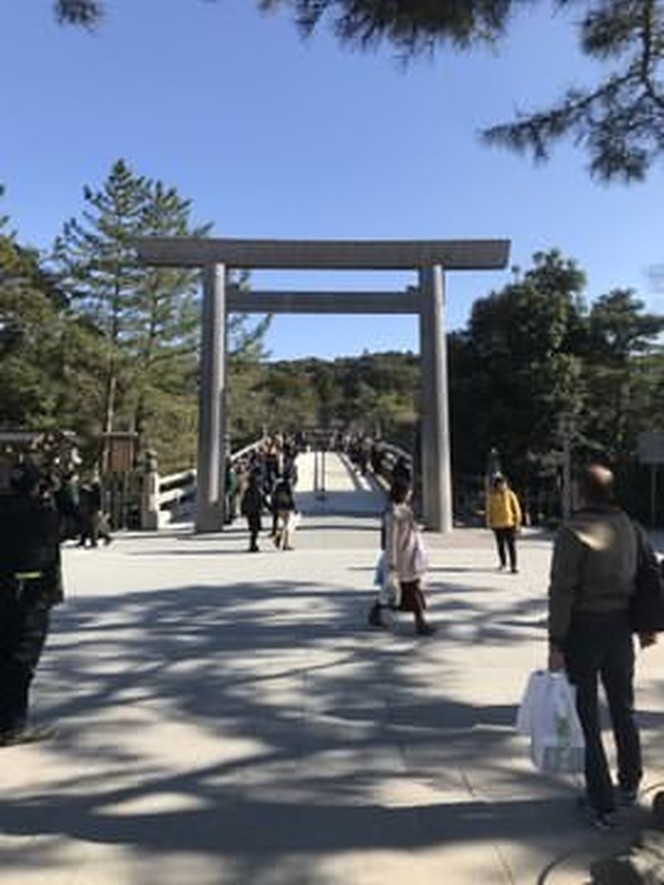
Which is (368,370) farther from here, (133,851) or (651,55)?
(133,851)

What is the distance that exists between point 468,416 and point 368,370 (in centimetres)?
5256

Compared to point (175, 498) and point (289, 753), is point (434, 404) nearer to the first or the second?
point (175, 498)

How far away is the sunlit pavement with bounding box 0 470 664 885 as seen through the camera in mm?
4094

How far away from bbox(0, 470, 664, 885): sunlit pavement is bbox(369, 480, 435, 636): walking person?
11.8 inches

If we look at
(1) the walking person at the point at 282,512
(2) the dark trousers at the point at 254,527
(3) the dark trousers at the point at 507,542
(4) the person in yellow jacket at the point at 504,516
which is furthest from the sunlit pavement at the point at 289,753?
(1) the walking person at the point at 282,512

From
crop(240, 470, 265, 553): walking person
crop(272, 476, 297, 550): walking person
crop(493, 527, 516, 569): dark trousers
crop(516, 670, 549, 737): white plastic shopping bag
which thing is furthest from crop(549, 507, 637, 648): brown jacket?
crop(272, 476, 297, 550): walking person

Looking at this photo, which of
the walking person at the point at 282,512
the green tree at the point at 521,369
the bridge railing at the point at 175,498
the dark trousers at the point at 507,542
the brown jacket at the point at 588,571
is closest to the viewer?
the brown jacket at the point at 588,571

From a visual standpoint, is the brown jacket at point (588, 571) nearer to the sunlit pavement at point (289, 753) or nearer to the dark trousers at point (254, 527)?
the sunlit pavement at point (289, 753)

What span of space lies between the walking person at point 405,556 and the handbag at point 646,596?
4332 mm

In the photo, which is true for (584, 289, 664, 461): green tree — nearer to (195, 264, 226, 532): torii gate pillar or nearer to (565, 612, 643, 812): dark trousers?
(195, 264, 226, 532): torii gate pillar

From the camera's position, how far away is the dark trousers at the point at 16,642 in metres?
5.70

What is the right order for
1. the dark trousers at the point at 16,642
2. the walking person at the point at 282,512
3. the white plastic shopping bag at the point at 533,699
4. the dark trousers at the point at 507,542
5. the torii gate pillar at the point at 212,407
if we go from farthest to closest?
the torii gate pillar at the point at 212,407
the walking person at the point at 282,512
the dark trousers at the point at 507,542
the dark trousers at the point at 16,642
the white plastic shopping bag at the point at 533,699

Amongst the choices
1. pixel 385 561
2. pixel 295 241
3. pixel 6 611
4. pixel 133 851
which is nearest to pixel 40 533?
pixel 6 611

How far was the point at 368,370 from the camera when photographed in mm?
81312
